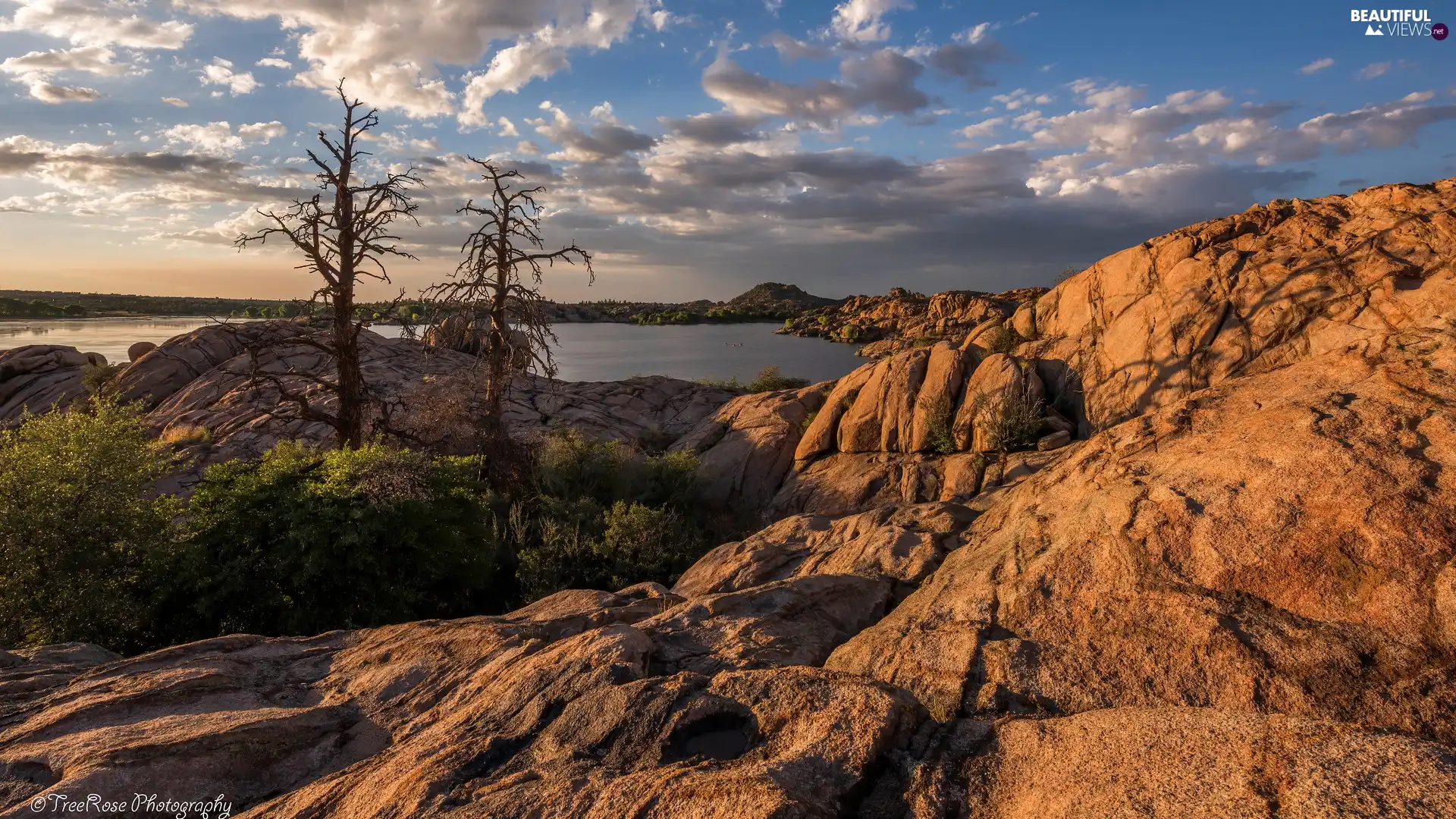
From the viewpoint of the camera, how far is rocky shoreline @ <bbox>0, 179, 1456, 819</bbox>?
4188mm

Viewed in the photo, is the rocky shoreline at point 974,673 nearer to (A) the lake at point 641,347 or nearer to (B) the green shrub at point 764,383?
(B) the green shrub at point 764,383

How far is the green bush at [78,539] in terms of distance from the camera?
11.6 meters

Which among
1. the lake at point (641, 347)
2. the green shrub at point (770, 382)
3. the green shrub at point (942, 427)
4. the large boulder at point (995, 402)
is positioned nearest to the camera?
the large boulder at point (995, 402)

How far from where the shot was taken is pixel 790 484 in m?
21.4

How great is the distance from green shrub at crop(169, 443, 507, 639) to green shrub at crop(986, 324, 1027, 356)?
15.9m

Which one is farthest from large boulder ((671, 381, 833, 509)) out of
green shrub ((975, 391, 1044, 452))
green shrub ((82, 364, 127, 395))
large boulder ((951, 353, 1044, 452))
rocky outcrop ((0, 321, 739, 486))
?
green shrub ((82, 364, 127, 395))

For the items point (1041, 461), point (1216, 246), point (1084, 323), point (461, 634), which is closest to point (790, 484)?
point (1041, 461)

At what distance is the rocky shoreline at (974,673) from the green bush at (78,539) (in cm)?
306

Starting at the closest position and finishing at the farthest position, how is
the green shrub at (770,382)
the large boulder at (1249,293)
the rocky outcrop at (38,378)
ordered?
1. the large boulder at (1249,293)
2. the green shrub at (770,382)
3. the rocky outcrop at (38,378)

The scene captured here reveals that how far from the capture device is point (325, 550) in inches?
501

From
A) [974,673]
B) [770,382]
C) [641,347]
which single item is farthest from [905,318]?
[974,673]

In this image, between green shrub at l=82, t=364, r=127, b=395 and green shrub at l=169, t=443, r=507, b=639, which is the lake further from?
green shrub at l=169, t=443, r=507, b=639

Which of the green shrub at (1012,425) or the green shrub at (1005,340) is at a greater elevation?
the green shrub at (1005,340)

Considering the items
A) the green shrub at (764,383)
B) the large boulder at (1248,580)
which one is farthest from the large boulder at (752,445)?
the large boulder at (1248,580)
